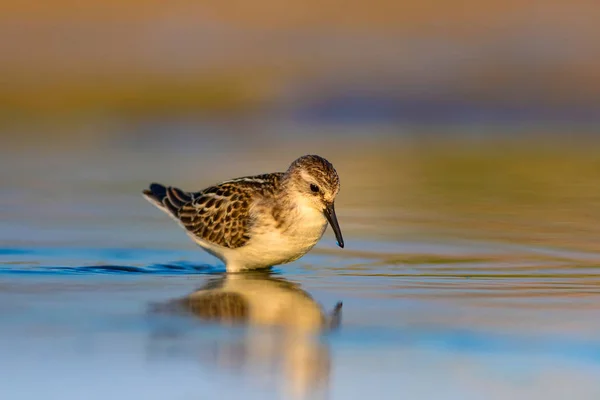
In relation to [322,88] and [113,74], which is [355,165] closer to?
[322,88]

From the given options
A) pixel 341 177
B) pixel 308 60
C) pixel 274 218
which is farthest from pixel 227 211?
pixel 308 60

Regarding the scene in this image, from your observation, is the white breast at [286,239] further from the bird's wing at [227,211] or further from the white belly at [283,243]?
the bird's wing at [227,211]

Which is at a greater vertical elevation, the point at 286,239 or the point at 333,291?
the point at 286,239

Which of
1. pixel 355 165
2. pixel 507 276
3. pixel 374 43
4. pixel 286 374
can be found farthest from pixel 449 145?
pixel 286 374

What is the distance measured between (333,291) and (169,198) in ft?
8.69

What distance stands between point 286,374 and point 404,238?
4664mm

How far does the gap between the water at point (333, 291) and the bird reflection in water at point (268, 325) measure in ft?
0.06

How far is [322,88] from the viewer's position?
72.0 feet

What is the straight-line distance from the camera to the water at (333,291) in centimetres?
618

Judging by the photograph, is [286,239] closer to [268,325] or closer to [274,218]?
[274,218]

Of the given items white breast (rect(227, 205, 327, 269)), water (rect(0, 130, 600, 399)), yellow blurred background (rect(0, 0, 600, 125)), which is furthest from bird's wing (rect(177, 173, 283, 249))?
yellow blurred background (rect(0, 0, 600, 125))

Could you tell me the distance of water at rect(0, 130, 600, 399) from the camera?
618 centimetres

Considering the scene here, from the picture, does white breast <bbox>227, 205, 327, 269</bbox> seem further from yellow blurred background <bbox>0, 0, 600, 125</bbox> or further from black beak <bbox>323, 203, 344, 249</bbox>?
yellow blurred background <bbox>0, 0, 600, 125</bbox>

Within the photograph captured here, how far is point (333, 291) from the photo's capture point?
8477 millimetres
